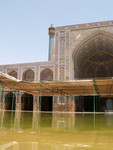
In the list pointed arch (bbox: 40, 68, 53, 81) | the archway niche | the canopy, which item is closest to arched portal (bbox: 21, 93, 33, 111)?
pointed arch (bbox: 40, 68, 53, 81)

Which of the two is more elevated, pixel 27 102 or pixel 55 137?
pixel 55 137

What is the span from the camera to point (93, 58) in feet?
74.6

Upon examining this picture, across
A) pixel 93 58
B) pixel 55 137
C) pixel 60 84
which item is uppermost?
pixel 93 58

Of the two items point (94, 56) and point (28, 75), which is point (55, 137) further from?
point (94, 56)

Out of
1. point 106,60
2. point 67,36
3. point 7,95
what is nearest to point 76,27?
point 67,36

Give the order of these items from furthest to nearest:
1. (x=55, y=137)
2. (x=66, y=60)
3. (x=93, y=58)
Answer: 1. (x=93, y=58)
2. (x=66, y=60)
3. (x=55, y=137)

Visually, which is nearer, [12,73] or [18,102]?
[18,102]

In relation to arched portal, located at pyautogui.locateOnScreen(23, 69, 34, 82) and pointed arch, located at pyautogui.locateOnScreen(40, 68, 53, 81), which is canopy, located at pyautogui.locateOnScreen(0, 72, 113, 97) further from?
Answer: arched portal, located at pyautogui.locateOnScreen(23, 69, 34, 82)

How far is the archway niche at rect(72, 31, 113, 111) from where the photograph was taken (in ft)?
59.0

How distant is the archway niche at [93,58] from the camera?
708 inches

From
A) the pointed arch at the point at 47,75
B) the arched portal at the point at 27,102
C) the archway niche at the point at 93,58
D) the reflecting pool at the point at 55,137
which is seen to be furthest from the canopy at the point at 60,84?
the arched portal at the point at 27,102

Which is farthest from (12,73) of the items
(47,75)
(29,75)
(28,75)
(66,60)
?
(66,60)

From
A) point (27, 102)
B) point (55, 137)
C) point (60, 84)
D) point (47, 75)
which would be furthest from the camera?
point (27, 102)

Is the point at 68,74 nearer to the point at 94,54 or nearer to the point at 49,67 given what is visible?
the point at 49,67
